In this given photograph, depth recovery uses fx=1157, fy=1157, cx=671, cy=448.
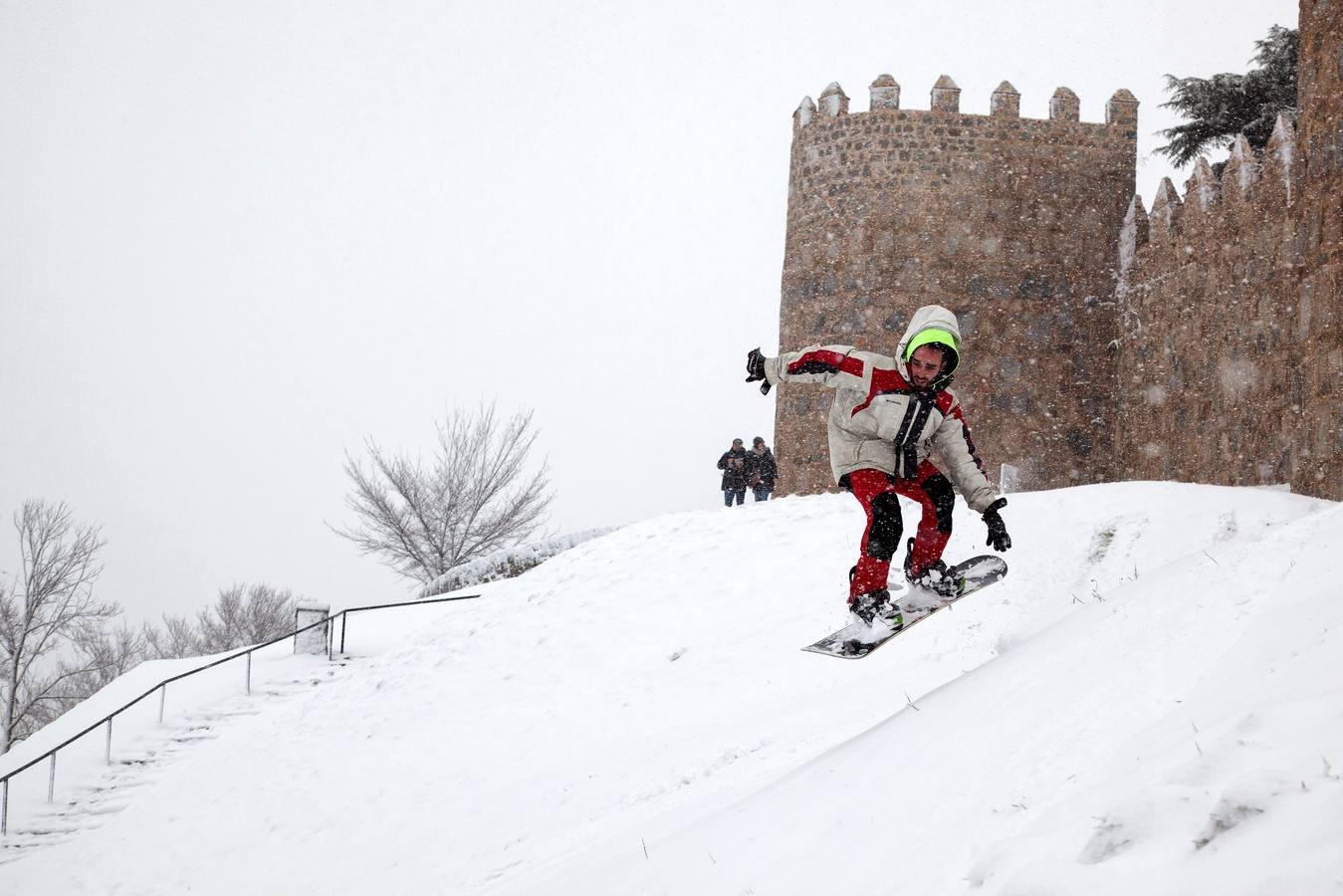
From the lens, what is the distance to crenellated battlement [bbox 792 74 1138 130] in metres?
17.9

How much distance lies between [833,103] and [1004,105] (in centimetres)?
263

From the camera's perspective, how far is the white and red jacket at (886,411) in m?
6.54

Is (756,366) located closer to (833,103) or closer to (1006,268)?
(1006,268)

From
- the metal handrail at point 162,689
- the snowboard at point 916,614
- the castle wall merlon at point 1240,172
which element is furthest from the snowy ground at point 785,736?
the castle wall merlon at point 1240,172

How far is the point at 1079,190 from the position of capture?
1786 cm

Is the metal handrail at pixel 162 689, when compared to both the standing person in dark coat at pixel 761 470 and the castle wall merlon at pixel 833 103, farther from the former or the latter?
the castle wall merlon at pixel 833 103

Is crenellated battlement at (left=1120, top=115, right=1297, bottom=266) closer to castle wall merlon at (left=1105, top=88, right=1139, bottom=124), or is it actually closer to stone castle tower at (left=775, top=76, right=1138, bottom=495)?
stone castle tower at (left=775, top=76, right=1138, bottom=495)

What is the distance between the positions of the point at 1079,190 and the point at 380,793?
13.7 metres

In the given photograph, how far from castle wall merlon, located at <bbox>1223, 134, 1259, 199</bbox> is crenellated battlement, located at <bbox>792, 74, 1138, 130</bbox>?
3.86 metres

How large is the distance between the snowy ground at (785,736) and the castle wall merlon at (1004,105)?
296 inches

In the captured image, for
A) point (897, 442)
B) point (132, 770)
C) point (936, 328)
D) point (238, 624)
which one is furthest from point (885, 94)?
point (238, 624)

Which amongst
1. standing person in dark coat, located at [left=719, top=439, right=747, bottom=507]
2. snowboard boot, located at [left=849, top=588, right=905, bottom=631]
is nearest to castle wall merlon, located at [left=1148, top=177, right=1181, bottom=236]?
standing person in dark coat, located at [left=719, top=439, right=747, bottom=507]

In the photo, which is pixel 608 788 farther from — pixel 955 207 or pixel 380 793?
pixel 955 207

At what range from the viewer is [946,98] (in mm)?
17953
